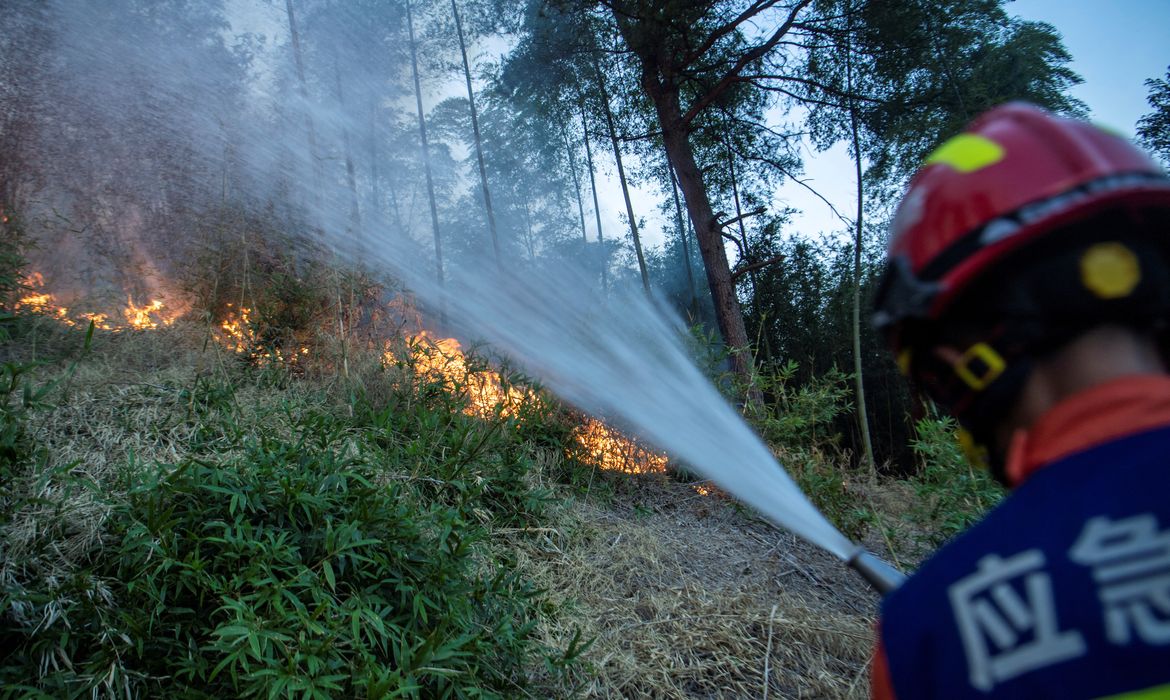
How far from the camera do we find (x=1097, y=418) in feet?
2.42

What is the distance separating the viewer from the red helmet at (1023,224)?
80 cm

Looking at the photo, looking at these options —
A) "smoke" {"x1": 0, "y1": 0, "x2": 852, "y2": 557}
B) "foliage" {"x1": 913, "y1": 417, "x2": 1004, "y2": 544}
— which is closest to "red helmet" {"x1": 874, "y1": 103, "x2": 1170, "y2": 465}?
"smoke" {"x1": 0, "y1": 0, "x2": 852, "y2": 557}

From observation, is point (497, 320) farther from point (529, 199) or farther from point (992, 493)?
point (529, 199)

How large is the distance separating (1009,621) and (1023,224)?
467 mm

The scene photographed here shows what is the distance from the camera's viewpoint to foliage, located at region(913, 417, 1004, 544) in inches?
149

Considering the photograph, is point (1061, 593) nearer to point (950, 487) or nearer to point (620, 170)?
point (950, 487)

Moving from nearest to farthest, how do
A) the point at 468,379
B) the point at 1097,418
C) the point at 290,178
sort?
the point at 1097,418, the point at 468,379, the point at 290,178

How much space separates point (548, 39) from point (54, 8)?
5825 mm

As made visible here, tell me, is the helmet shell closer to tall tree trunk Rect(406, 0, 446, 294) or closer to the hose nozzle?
the hose nozzle

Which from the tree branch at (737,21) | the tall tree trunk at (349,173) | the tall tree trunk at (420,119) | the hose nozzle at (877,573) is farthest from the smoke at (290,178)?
the tree branch at (737,21)

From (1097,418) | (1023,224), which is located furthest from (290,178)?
(1097,418)

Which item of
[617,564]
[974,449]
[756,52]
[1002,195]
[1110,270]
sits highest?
[756,52]

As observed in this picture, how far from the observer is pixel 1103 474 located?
2.31 feet

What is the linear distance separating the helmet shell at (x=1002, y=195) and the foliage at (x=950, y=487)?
335 cm
